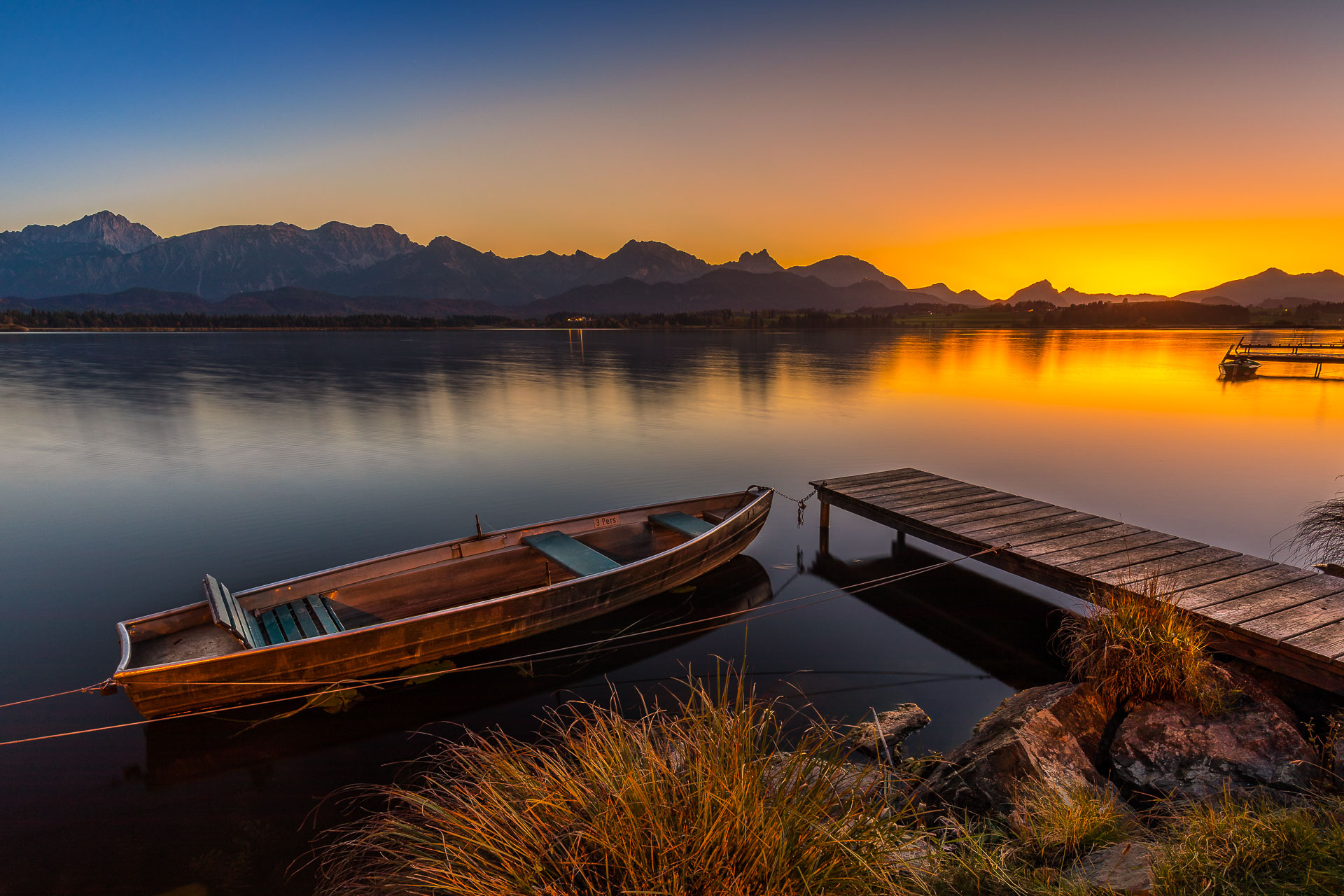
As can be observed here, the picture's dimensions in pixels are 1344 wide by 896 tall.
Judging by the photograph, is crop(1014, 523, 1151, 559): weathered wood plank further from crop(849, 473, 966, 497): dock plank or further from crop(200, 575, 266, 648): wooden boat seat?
crop(200, 575, 266, 648): wooden boat seat

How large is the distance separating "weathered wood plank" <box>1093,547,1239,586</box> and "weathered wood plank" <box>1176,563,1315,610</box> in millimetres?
396

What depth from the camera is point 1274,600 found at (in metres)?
6.69

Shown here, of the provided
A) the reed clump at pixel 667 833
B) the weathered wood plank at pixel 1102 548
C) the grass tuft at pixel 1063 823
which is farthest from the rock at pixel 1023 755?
the weathered wood plank at pixel 1102 548

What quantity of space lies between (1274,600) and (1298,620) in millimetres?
536

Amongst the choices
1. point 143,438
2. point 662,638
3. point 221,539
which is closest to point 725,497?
point 662,638

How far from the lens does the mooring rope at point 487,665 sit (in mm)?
6461

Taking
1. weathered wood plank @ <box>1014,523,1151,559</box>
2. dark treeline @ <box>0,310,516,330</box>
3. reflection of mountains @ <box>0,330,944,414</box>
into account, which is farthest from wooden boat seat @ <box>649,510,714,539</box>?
dark treeline @ <box>0,310,516,330</box>

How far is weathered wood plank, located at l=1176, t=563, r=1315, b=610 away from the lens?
6.75 meters

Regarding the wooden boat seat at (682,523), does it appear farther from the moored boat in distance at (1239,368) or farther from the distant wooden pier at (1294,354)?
the distant wooden pier at (1294,354)

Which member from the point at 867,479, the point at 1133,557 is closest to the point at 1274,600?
the point at 1133,557

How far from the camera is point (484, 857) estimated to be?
312cm

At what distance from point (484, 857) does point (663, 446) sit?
1974 cm

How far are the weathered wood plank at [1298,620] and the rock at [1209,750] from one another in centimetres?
65

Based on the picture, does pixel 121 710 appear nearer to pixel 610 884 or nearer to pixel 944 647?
pixel 610 884
